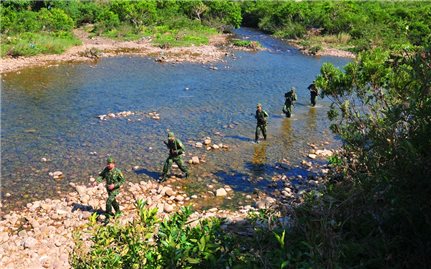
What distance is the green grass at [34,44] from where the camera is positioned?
35.3 meters

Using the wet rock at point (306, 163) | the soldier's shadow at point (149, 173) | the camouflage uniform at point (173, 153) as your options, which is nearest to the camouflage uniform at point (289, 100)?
the wet rock at point (306, 163)

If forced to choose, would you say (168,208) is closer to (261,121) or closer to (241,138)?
(261,121)

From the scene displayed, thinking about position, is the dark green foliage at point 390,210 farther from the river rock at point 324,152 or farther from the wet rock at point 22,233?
the river rock at point 324,152

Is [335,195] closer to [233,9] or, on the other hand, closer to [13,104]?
[13,104]

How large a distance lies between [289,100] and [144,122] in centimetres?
811

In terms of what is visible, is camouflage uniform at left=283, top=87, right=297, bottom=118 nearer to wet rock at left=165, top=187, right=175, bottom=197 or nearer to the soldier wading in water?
wet rock at left=165, top=187, right=175, bottom=197

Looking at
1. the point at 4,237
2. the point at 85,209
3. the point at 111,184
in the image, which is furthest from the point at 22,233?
the point at 111,184

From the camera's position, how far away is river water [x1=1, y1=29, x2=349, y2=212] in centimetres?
1588

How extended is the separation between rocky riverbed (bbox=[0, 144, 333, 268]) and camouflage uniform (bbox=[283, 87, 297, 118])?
6433 mm

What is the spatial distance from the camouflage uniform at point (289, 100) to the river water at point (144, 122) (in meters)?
0.53

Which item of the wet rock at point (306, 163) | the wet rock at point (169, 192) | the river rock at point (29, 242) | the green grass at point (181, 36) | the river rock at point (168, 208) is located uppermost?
the green grass at point (181, 36)

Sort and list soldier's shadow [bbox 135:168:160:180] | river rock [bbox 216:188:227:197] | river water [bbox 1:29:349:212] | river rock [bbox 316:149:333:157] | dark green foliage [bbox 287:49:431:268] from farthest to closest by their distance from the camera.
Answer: river rock [bbox 316:149:333:157]
river water [bbox 1:29:349:212]
soldier's shadow [bbox 135:168:160:180]
river rock [bbox 216:188:227:197]
dark green foliage [bbox 287:49:431:268]

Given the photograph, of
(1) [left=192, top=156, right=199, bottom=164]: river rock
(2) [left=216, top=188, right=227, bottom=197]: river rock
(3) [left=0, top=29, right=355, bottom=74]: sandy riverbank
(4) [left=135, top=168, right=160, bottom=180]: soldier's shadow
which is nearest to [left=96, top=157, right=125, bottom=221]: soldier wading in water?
(4) [left=135, top=168, right=160, bottom=180]: soldier's shadow

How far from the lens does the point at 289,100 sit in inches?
894
